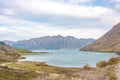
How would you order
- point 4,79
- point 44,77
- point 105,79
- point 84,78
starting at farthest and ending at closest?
point 4,79
point 105,79
point 84,78
point 44,77

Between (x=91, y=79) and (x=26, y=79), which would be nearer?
(x=91, y=79)

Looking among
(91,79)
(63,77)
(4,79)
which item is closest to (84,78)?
(91,79)

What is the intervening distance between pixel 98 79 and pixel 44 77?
710cm

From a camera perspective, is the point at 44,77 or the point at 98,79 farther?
the point at 98,79

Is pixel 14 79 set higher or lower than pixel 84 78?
lower

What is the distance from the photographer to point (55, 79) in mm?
27172

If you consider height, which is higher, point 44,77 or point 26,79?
point 44,77

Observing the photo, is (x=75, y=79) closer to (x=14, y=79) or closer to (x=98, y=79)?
(x=98, y=79)

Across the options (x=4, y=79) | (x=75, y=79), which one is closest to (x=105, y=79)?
(x=75, y=79)

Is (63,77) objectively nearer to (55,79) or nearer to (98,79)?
(55,79)

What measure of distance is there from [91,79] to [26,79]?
281 ft

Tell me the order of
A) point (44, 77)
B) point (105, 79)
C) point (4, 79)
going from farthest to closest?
point (4, 79), point (105, 79), point (44, 77)

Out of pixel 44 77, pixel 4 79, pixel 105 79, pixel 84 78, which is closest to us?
pixel 44 77

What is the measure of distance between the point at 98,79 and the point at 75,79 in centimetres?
482
